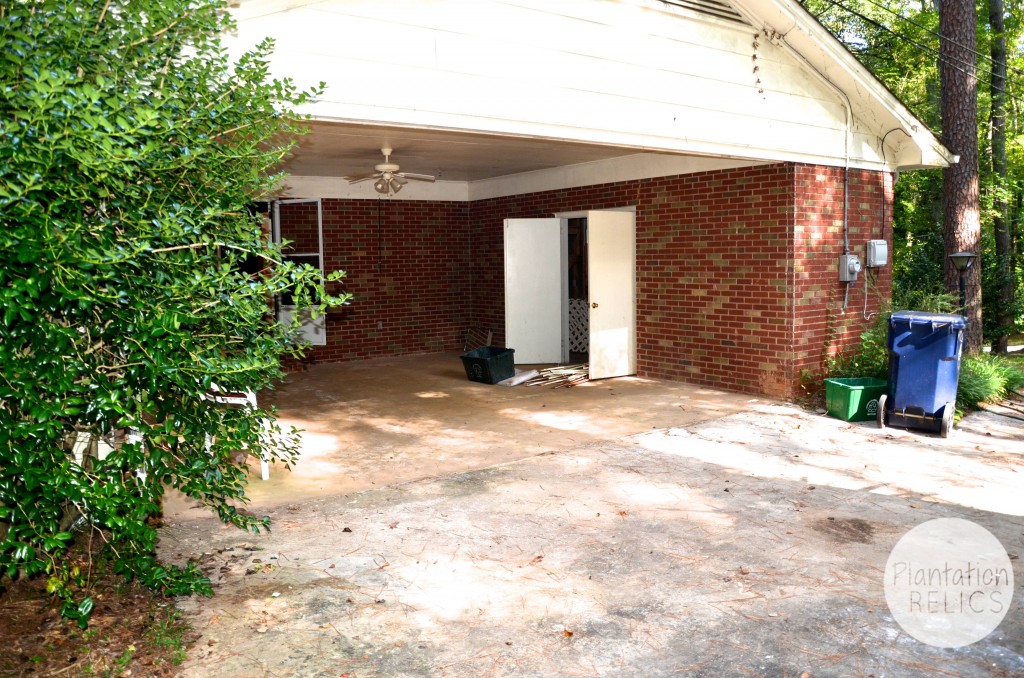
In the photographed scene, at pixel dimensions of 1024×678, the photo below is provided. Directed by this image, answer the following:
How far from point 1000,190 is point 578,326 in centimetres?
849

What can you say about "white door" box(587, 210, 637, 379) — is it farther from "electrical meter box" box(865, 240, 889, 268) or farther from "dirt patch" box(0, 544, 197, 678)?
"dirt patch" box(0, 544, 197, 678)

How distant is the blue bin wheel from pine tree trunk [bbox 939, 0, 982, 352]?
350 centimetres

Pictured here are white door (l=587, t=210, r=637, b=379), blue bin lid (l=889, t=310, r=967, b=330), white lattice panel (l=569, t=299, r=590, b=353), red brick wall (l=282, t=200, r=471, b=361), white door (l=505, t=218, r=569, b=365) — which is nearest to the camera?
blue bin lid (l=889, t=310, r=967, b=330)

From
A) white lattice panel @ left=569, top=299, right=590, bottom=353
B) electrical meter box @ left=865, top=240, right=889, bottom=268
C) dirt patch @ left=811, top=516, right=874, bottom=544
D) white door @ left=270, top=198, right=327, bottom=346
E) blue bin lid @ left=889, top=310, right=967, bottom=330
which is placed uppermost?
white door @ left=270, top=198, right=327, bottom=346

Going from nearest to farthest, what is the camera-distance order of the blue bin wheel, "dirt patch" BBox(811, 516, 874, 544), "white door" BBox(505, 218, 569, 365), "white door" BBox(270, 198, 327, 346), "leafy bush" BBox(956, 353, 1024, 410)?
1. "dirt patch" BBox(811, 516, 874, 544)
2. the blue bin wheel
3. "leafy bush" BBox(956, 353, 1024, 410)
4. "white door" BBox(505, 218, 569, 365)
5. "white door" BBox(270, 198, 327, 346)

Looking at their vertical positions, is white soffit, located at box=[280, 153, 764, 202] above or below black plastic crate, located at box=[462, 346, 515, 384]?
above

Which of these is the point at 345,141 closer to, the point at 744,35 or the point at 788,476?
the point at 744,35

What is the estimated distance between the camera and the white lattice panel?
13203 mm

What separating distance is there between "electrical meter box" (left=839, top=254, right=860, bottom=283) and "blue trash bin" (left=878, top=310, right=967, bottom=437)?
1.70 m

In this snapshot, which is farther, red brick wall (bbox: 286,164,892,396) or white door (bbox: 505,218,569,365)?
white door (bbox: 505,218,569,365)

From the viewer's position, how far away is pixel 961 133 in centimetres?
1008

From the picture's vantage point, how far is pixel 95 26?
2996mm

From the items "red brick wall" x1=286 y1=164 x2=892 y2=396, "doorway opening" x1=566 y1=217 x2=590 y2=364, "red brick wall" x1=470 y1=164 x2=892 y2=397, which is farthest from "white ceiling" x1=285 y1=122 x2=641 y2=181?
"doorway opening" x1=566 y1=217 x2=590 y2=364

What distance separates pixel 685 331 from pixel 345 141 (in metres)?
4.66
